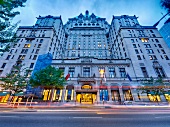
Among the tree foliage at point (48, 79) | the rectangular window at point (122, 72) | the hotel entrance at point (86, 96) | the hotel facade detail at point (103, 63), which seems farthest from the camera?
the rectangular window at point (122, 72)

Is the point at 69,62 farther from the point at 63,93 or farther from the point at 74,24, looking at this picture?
the point at 74,24

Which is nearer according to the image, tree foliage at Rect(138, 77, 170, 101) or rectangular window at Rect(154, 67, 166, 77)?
tree foliage at Rect(138, 77, 170, 101)

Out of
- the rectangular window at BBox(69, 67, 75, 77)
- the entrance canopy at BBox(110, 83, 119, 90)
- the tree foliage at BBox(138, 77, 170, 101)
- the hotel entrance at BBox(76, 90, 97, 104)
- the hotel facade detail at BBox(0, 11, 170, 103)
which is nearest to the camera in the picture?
the tree foliage at BBox(138, 77, 170, 101)

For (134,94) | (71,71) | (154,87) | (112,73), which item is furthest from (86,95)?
(154,87)

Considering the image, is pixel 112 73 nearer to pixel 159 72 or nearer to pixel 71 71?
pixel 71 71

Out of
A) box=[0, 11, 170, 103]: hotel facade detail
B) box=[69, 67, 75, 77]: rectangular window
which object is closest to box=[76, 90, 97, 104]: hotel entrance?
box=[0, 11, 170, 103]: hotel facade detail

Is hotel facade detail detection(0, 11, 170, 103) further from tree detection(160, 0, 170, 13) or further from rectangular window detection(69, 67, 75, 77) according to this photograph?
tree detection(160, 0, 170, 13)

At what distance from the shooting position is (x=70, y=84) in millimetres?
31781

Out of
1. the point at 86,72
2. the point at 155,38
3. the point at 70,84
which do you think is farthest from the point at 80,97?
the point at 155,38

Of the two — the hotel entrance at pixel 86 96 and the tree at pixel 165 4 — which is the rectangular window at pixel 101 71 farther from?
the tree at pixel 165 4

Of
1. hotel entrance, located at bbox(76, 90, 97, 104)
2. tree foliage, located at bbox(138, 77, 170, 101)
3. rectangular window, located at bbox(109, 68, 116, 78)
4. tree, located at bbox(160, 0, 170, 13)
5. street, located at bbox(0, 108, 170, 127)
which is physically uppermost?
rectangular window, located at bbox(109, 68, 116, 78)

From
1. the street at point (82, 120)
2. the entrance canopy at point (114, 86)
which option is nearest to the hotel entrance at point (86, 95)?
the entrance canopy at point (114, 86)

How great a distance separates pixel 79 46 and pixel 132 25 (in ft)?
101

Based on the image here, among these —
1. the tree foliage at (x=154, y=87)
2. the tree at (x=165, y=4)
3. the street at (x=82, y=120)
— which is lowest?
the street at (x=82, y=120)
